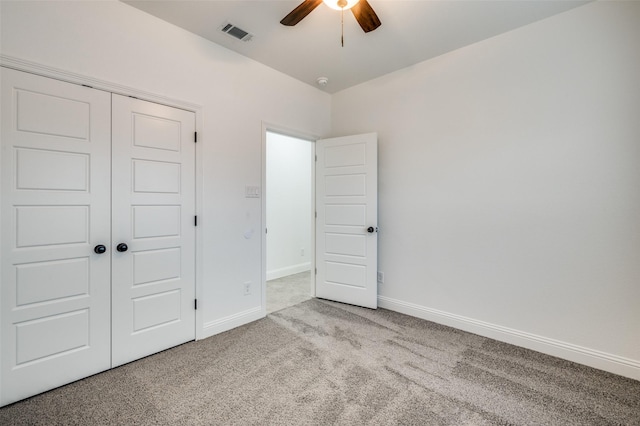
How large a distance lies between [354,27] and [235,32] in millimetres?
1062

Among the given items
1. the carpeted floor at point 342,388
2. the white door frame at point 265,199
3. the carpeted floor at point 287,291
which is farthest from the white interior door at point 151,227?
the carpeted floor at point 287,291

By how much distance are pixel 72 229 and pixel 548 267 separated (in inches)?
146

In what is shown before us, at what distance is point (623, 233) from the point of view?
2.08 metres

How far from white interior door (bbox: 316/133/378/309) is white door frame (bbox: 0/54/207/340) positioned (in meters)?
1.58

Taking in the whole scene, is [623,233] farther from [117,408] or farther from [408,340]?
[117,408]

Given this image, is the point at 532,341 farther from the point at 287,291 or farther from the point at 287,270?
the point at 287,270

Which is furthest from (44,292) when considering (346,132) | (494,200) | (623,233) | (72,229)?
(623,233)

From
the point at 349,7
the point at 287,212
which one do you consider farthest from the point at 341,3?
the point at 287,212

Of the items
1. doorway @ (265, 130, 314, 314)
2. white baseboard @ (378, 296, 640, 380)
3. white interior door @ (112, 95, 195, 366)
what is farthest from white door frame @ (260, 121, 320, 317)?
white baseboard @ (378, 296, 640, 380)

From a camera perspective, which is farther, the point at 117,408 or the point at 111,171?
the point at 111,171

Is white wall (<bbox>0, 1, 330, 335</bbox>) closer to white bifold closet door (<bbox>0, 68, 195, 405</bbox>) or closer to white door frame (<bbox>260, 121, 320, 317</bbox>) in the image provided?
white door frame (<bbox>260, 121, 320, 317</bbox>)

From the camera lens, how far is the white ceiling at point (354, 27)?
2182 mm

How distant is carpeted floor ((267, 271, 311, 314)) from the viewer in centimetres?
358

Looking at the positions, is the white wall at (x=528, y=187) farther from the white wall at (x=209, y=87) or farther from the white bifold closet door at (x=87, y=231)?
the white bifold closet door at (x=87, y=231)
